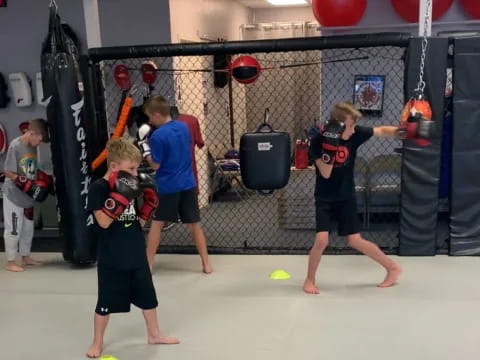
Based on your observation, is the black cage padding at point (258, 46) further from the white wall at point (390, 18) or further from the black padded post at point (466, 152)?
the white wall at point (390, 18)

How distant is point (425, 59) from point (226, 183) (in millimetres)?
4233

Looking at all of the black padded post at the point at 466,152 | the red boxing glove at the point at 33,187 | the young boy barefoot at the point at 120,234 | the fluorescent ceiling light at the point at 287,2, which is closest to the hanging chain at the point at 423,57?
the black padded post at the point at 466,152

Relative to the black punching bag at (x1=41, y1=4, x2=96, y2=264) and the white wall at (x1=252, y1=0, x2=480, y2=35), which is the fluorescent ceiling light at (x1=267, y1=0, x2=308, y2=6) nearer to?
the white wall at (x1=252, y1=0, x2=480, y2=35)

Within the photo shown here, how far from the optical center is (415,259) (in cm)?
440

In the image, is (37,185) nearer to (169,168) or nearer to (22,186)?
(22,186)

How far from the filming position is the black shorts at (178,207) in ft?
13.2

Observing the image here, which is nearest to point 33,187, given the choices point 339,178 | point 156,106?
point 156,106

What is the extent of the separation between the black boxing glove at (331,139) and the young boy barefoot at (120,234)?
1.21 m

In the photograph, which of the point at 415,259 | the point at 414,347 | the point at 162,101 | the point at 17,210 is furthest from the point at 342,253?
the point at 17,210

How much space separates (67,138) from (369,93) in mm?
3338

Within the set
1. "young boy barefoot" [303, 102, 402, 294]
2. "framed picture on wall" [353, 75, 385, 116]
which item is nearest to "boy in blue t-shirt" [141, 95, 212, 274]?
"young boy barefoot" [303, 102, 402, 294]

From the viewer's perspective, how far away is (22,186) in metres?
4.36

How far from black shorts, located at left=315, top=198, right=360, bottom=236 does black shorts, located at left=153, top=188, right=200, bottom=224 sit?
3.35ft

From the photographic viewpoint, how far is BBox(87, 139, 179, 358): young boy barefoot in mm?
2664
